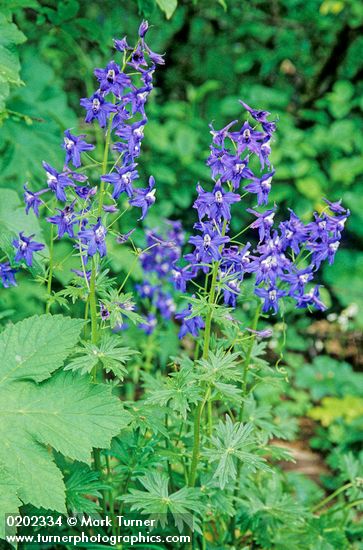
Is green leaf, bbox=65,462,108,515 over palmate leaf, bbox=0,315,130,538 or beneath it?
beneath

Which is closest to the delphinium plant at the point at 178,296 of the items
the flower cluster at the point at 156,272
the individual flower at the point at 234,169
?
the individual flower at the point at 234,169

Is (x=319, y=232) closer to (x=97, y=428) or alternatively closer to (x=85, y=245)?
(x=85, y=245)

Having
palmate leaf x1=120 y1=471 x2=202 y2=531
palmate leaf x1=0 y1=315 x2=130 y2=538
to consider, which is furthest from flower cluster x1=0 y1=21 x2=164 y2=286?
palmate leaf x1=120 y1=471 x2=202 y2=531

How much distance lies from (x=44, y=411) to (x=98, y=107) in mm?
814

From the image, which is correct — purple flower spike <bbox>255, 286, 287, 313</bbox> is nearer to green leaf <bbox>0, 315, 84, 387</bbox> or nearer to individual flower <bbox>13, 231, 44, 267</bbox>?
green leaf <bbox>0, 315, 84, 387</bbox>

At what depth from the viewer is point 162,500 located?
6.56ft

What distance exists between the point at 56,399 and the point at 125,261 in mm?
1919

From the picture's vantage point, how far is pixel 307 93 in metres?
5.21

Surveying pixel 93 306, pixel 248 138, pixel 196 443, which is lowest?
pixel 196 443

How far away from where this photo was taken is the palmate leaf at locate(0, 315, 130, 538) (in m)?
1.85

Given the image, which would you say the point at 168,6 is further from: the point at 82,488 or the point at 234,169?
the point at 82,488

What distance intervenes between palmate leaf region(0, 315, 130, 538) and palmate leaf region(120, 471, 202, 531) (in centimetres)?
23

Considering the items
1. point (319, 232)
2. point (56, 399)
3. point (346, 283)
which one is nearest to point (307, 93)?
point (346, 283)

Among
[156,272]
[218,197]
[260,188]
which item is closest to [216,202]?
[218,197]
